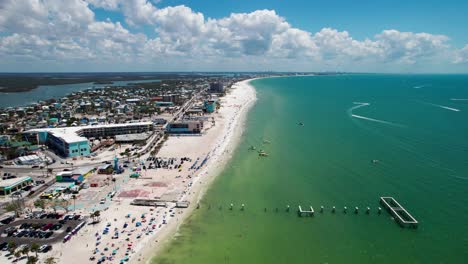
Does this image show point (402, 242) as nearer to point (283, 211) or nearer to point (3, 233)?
point (283, 211)

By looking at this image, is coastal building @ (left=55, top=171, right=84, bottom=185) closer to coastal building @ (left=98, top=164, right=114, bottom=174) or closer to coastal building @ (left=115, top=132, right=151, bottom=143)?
coastal building @ (left=98, top=164, right=114, bottom=174)

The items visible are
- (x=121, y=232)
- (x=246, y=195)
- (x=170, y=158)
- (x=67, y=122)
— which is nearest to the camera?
(x=121, y=232)

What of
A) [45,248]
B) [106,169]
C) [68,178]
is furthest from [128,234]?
[106,169]

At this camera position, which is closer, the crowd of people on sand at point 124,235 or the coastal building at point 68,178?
the crowd of people on sand at point 124,235

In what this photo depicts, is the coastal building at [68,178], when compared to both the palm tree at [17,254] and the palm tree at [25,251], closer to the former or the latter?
the palm tree at [25,251]

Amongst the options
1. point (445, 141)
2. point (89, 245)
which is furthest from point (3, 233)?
point (445, 141)

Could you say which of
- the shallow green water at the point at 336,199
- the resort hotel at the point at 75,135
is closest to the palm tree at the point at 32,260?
the shallow green water at the point at 336,199

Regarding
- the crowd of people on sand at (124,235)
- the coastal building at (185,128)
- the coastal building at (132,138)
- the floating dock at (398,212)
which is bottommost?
the crowd of people on sand at (124,235)
